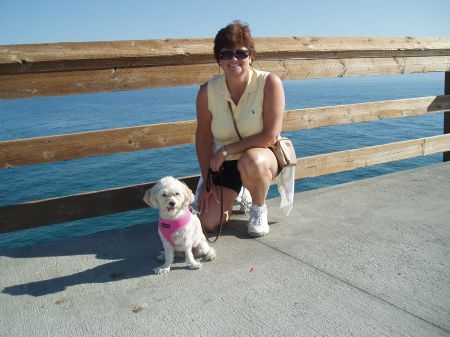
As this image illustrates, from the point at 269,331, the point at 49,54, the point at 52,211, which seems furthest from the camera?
the point at 52,211

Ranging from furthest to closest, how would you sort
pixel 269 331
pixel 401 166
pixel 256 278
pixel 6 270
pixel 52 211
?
pixel 401 166, pixel 52 211, pixel 6 270, pixel 256 278, pixel 269 331

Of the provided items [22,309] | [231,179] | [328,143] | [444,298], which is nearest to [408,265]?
[444,298]

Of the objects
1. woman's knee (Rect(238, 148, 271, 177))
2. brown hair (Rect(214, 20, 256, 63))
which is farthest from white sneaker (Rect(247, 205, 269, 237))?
brown hair (Rect(214, 20, 256, 63))

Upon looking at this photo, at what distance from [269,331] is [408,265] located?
117 centimetres

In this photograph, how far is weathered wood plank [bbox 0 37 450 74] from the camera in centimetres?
315

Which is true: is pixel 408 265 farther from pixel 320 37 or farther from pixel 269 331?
pixel 320 37

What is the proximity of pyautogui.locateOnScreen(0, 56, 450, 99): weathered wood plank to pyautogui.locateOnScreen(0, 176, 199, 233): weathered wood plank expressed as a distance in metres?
0.86

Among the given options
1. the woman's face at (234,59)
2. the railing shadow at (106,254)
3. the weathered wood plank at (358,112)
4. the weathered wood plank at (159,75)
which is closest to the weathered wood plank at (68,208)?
the railing shadow at (106,254)

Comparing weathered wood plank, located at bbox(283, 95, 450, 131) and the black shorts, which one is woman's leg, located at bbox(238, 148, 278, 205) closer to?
the black shorts

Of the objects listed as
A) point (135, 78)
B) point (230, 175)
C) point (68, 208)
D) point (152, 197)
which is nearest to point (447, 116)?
point (230, 175)

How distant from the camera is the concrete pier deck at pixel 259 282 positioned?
221cm

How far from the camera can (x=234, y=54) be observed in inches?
128

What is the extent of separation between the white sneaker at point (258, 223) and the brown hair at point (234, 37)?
1.26 metres

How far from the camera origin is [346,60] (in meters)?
4.61
